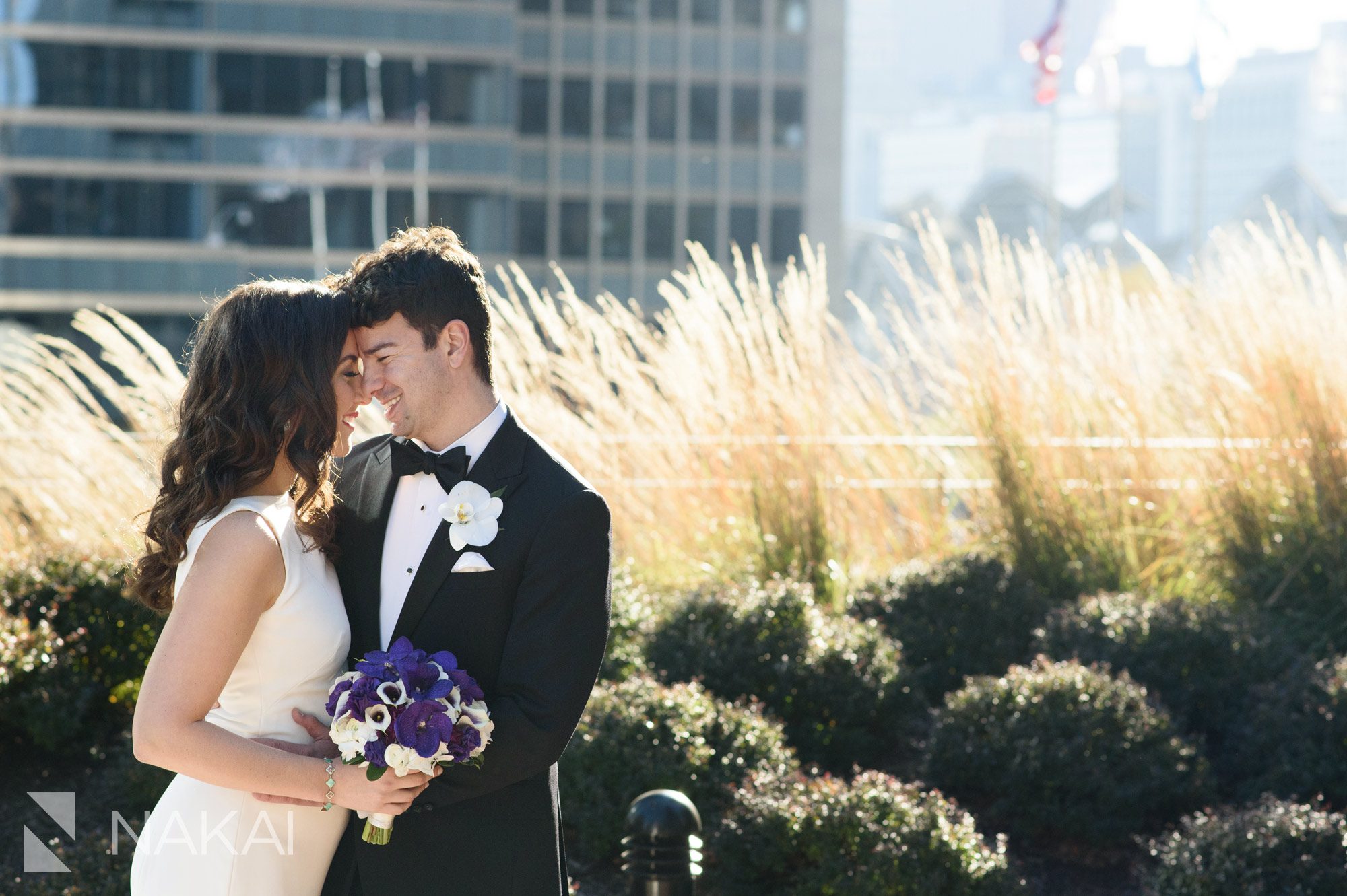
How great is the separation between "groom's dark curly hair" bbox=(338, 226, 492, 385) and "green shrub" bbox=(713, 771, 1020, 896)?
6.34 ft

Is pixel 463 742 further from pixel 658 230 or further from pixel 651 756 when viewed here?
pixel 658 230

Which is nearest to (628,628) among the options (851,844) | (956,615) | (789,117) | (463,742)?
(956,615)

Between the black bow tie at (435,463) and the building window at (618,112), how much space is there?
57379 millimetres

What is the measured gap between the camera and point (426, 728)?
2191 millimetres

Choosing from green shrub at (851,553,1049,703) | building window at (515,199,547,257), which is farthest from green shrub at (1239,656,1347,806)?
building window at (515,199,547,257)

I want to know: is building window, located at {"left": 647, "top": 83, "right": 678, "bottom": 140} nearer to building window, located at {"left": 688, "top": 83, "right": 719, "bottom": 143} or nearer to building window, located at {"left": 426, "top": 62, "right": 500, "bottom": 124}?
building window, located at {"left": 688, "top": 83, "right": 719, "bottom": 143}

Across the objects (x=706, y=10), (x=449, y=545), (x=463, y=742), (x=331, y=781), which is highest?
(x=449, y=545)

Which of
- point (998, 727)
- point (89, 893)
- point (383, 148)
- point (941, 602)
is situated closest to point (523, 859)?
point (89, 893)

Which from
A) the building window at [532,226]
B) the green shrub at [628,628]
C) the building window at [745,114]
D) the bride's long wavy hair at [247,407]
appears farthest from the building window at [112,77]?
the bride's long wavy hair at [247,407]

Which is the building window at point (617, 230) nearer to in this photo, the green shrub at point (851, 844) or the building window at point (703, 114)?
the building window at point (703, 114)

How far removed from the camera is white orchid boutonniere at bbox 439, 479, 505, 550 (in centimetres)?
242

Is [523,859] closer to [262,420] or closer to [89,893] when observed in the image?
[262,420]

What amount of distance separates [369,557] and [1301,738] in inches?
127

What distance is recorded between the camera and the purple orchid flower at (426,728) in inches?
86.0
